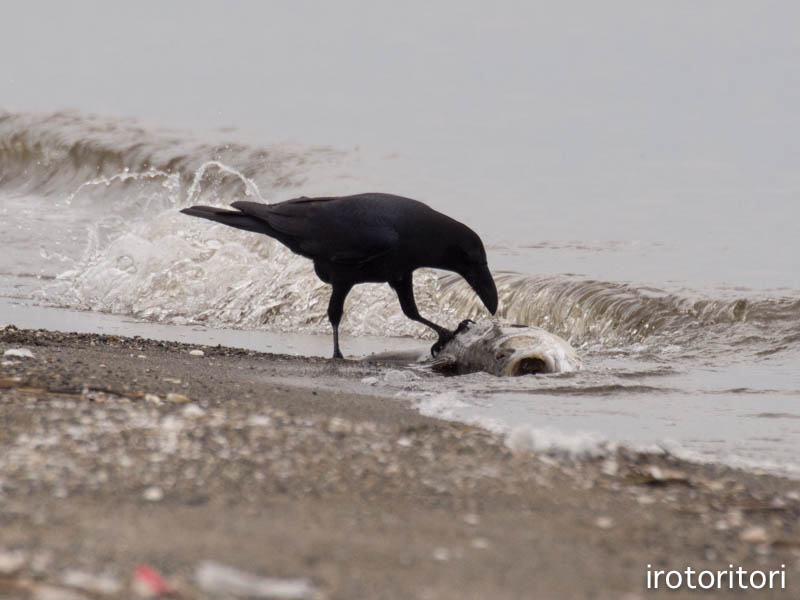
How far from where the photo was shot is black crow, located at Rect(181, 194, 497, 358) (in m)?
5.91

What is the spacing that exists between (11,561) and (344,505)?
31.1 inches

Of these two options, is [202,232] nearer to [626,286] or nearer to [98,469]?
[626,286]

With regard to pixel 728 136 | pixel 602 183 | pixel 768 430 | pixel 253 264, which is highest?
pixel 728 136

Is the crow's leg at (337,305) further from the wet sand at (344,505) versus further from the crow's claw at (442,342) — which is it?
the wet sand at (344,505)

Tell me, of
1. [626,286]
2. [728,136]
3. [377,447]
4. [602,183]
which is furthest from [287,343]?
[728,136]

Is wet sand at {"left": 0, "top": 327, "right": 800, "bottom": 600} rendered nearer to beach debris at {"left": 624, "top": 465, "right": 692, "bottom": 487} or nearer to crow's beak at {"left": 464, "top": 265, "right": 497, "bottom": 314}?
beach debris at {"left": 624, "top": 465, "right": 692, "bottom": 487}

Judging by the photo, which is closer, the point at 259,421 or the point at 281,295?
the point at 259,421

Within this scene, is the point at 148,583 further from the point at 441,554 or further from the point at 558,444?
the point at 558,444

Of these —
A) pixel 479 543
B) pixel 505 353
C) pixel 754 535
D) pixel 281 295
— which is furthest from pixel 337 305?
pixel 479 543

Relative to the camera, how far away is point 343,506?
7.70ft

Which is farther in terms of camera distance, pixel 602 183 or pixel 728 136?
pixel 728 136

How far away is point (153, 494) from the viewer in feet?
7.58

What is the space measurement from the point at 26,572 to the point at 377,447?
1.33 meters

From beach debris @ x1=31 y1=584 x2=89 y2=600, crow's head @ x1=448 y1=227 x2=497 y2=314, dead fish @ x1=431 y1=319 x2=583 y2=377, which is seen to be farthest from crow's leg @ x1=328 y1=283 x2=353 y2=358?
beach debris @ x1=31 y1=584 x2=89 y2=600
